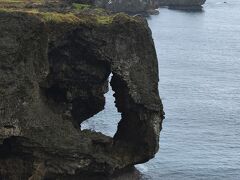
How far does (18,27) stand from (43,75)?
14.5 feet

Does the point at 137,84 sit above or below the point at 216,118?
above

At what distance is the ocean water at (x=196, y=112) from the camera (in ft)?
220

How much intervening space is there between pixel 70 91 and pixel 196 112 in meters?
38.5

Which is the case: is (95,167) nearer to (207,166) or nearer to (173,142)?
Answer: (207,166)

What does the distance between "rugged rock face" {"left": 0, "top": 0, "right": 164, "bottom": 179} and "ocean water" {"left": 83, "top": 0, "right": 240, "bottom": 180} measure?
7.85 metres

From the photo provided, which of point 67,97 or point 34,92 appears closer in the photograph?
point 34,92

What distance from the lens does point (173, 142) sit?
75.0 m

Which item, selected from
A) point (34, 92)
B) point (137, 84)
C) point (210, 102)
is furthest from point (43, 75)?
point (210, 102)

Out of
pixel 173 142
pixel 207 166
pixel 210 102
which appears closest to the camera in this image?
pixel 207 166

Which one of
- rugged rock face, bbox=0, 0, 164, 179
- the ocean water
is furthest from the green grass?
the ocean water

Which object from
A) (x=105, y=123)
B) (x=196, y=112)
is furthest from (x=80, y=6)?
(x=196, y=112)

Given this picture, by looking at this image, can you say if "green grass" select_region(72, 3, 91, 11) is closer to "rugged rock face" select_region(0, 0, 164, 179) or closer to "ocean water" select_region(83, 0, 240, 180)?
"rugged rock face" select_region(0, 0, 164, 179)

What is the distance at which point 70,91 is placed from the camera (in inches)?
2201

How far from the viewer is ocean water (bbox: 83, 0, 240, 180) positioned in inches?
2635
